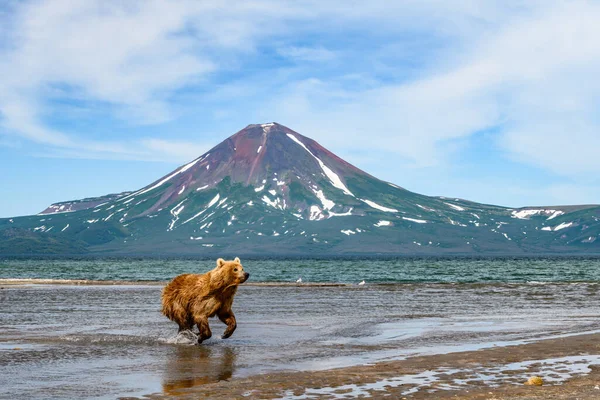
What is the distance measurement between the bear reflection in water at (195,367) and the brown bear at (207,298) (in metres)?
1.18

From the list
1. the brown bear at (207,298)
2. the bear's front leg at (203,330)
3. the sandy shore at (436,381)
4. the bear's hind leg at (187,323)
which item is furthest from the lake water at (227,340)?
the sandy shore at (436,381)

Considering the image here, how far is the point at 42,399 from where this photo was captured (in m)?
12.2

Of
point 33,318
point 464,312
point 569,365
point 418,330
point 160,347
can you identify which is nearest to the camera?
point 569,365

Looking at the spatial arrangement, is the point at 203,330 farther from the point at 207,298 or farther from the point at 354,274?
the point at 354,274

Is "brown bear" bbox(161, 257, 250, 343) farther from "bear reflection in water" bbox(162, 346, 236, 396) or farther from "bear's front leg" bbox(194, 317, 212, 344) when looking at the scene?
"bear reflection in water" bbox(162, 346, 236, 396)

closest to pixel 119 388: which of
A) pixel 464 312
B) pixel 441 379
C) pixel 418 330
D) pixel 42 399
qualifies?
pixel 42 399

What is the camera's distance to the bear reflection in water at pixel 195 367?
13859mm

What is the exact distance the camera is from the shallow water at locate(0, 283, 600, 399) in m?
14.6

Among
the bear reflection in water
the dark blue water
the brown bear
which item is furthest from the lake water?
the dark blue water

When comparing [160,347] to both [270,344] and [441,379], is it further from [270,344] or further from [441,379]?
[441,379]

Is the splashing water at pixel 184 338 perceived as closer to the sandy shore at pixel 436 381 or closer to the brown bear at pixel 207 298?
the brown bear at pixel 207 298

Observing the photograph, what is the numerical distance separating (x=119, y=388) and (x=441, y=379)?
5.81 metres

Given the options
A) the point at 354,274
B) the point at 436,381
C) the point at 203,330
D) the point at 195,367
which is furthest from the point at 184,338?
the point at 354,274

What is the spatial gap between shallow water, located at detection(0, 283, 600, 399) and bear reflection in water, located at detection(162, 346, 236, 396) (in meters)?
0.02
